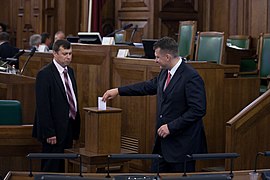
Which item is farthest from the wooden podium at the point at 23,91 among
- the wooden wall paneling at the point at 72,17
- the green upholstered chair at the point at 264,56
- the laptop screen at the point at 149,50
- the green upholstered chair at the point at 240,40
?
the wooden wall paneling at the point at 72,17

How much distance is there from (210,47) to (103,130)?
242cm

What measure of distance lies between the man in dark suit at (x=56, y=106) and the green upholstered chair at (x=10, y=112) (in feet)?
1.10

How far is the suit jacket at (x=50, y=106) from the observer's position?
559cm

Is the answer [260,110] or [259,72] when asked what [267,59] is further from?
[260,110]

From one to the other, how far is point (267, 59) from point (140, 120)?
251 cm

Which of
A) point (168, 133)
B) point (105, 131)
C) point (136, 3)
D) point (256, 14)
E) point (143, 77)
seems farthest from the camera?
point (136, 3)

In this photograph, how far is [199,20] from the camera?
10.5 meters

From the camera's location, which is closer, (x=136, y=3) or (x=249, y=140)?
(x=249, y=140)

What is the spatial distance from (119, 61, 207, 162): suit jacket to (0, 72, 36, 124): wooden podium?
2.16 meters

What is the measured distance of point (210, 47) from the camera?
7.50 metres

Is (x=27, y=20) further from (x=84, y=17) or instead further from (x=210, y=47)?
(x=210, y=47)

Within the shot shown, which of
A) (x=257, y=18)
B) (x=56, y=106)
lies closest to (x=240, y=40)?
(x=257, y=18)

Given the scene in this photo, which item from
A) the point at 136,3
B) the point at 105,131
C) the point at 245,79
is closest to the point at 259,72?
the point at 245,79

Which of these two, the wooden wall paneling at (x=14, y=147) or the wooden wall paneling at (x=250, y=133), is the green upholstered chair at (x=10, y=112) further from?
the wooden wall paneling at (x=250, y=133)
